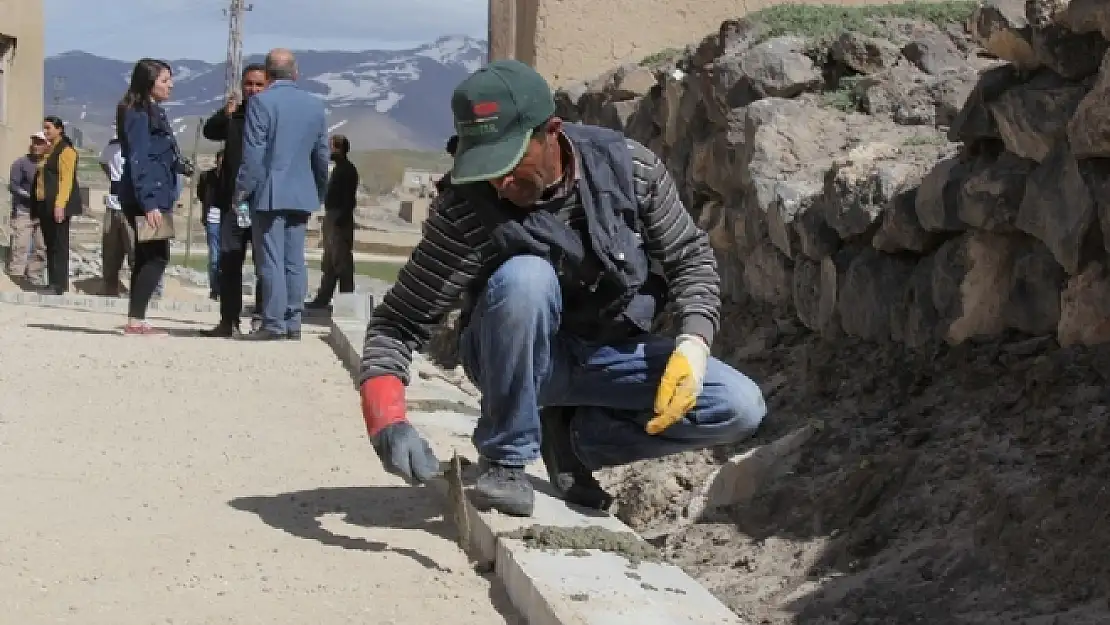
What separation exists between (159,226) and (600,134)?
16.5ft

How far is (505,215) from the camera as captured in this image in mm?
3809

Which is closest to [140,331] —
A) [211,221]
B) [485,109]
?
[485,109]

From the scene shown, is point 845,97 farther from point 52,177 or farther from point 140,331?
point 52,177

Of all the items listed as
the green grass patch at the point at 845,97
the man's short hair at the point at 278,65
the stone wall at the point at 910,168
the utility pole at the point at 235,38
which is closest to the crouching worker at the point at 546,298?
the stone wall at the point at 910,168

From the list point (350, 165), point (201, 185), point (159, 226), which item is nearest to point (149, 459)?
point (159, 226)

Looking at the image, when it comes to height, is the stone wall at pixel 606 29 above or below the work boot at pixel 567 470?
above

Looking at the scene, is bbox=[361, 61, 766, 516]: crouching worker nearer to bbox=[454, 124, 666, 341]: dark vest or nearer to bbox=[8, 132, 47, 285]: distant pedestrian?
bbox=[454, 124, 666, 341]: dark vest

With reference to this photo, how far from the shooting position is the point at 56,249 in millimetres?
13008

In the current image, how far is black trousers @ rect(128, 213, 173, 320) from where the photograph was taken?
866 centimetres

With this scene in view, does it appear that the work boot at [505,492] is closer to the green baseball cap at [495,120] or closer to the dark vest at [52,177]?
the green baseball cap at [495,120]

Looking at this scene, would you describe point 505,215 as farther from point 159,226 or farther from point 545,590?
point 159,226

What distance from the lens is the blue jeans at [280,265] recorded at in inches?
326

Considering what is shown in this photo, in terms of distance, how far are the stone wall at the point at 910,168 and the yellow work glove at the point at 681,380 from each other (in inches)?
44.7

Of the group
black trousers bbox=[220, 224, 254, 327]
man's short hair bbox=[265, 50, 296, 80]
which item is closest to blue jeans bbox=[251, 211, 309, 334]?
black trousers bbox=[220, 224, 254, 327]
